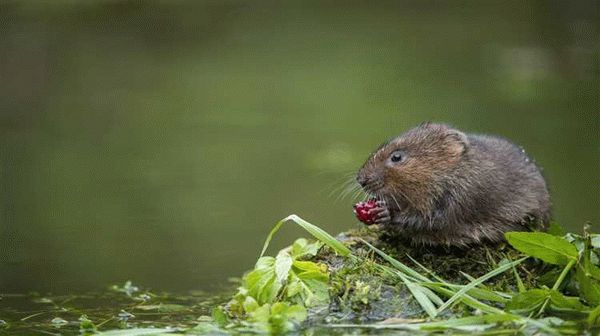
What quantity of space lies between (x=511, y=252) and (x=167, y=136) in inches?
365

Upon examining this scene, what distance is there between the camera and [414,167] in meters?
6.72

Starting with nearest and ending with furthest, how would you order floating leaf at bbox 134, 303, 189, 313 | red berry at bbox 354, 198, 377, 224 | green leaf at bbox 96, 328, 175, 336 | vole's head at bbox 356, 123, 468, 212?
green leaf at bbox 96, 328, 175, 336 < red berry at bbox 354, 198, 377, 224 < vole's head at bbox 356, 123, 468, 212 < floating leaf at bbox 134, 303, 189, 313

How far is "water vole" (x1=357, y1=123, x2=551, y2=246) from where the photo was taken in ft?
21.5

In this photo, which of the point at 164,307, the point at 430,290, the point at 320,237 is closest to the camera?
the point at 430,290

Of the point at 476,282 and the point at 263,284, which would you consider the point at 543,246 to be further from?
the point at 263,284

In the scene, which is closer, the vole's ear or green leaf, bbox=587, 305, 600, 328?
green leaf, bbox=587, 305, 600, 328

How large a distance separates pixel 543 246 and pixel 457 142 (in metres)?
0.95

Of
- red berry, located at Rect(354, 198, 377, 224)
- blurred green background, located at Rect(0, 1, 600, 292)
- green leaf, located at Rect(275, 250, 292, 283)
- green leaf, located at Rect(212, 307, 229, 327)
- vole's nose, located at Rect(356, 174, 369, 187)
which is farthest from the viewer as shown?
blurred green background, located at Rect(0, 1, 600, 292)

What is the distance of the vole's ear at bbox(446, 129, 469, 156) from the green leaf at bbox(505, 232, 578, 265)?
2.81 feet

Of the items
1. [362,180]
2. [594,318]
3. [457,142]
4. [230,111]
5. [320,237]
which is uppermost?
[230,111]

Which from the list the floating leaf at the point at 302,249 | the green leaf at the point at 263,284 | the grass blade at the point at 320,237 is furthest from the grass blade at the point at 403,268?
the green leaf at the point at 263,284

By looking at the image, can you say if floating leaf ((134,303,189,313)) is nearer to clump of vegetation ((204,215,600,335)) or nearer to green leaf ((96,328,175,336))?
clump of vegetation ((204,215,600,335))

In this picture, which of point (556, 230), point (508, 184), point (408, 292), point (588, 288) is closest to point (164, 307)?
point (408, 292)

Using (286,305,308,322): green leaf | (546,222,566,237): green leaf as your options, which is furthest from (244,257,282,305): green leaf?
(546,222,566,237): green leaf
